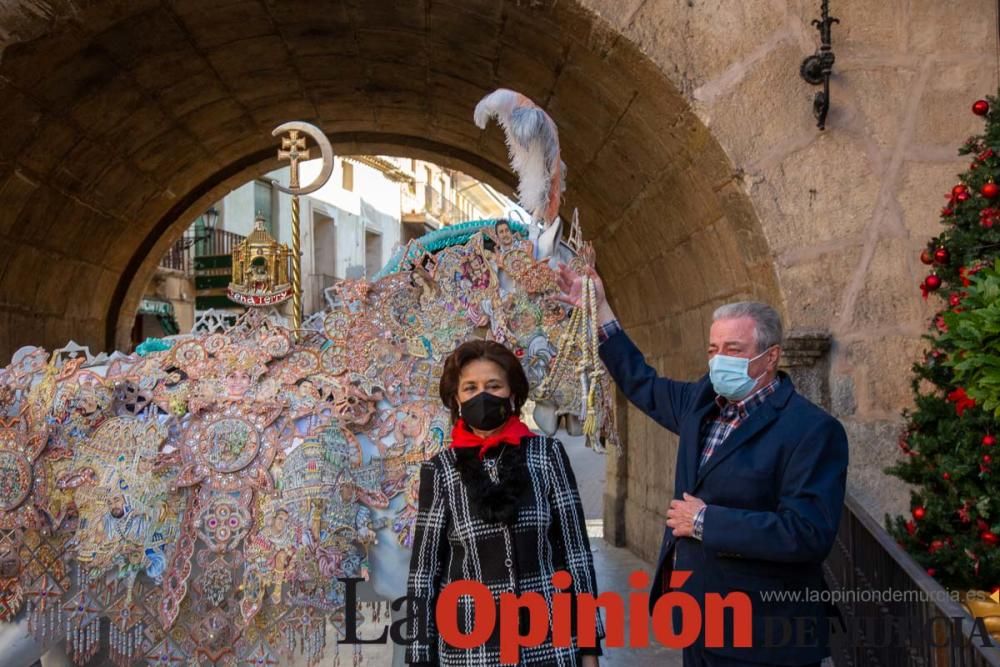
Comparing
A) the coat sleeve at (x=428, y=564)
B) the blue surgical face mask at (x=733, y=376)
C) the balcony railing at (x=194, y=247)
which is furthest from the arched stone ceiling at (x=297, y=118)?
the balcony railing at (x=194, y=247)

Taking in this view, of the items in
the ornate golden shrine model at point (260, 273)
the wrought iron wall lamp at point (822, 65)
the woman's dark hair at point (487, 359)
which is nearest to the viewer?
the woman's dark hair at point (487, 359)

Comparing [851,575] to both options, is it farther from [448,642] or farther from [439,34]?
[439,34]

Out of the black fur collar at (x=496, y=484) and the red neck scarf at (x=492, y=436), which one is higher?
the red neck scarf at (x=492, y=436)

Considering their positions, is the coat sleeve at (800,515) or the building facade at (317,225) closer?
the coat sleeve at (800,515)

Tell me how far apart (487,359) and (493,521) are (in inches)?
18.4

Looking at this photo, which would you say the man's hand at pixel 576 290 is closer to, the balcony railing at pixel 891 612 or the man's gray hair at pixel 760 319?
the man's gray hair at pixel 760 319

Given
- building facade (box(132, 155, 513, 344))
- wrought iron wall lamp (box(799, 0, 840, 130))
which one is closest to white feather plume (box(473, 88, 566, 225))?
wrought iron wall lamp (box(799, 0, 840, 130))

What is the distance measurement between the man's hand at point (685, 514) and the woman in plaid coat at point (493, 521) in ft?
0.85

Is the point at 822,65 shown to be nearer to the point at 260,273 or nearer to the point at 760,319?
the point at 760,319

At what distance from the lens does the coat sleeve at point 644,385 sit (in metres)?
2.80

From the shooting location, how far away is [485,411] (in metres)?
2.46

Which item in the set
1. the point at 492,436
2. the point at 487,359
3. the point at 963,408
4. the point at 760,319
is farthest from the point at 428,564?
the point at 963,408

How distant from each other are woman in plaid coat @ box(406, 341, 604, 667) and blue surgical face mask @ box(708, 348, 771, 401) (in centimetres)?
48

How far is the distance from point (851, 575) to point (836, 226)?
1867 mm
